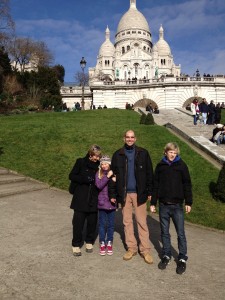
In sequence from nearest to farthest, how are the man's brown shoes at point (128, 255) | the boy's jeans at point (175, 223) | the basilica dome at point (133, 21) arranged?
1. the boy's jeans at point (175, 223)
2. the man's brown shoes at point (128, 255)
3. the basilica dome at point (133, 21)

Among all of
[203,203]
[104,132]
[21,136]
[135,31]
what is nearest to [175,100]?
[104,132]

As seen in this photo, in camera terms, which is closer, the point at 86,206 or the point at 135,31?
the point at 86,206

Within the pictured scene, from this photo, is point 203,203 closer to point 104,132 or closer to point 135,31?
point 104,132

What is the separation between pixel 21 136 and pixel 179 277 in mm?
12865

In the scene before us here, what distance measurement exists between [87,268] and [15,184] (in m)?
6.00

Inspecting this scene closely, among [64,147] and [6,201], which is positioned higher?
[64,147]

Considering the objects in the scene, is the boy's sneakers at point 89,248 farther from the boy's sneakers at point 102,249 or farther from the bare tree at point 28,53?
the bare tree at point 28,53

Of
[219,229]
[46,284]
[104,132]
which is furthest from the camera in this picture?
[104,132]

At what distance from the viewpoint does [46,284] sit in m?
4.51

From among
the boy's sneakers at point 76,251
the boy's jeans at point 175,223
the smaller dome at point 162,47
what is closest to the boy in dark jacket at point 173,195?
the boy's jeans at point 175,223

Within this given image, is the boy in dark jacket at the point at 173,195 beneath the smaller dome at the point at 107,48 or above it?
beneath

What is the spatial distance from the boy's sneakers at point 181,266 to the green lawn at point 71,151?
9.70 ft

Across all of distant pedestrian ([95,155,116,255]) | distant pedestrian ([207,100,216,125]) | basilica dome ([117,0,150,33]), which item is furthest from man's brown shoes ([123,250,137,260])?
basilica dome ([117,0,150,33])

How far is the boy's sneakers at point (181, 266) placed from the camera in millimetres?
5046
